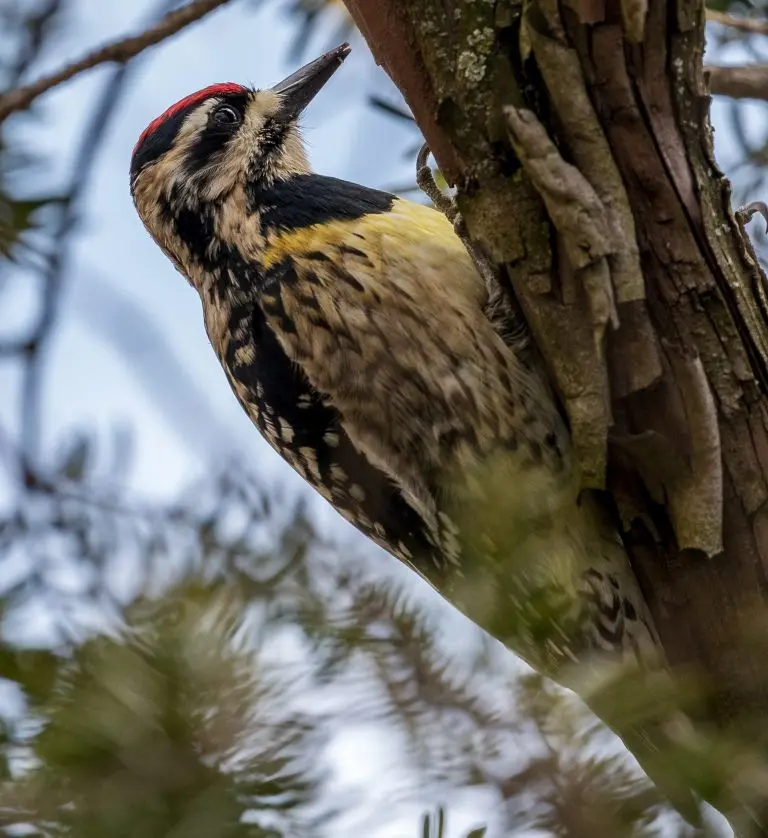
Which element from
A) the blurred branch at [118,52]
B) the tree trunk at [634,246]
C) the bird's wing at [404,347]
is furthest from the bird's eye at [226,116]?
the tree trunk at [634,246]

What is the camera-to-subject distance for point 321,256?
2566 millimetres

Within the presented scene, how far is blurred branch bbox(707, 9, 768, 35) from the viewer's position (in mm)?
3057

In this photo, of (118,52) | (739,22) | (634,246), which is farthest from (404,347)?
(739,22)

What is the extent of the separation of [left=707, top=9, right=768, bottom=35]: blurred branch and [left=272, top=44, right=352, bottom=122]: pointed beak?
94 cm

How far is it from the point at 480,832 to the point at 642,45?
126cm

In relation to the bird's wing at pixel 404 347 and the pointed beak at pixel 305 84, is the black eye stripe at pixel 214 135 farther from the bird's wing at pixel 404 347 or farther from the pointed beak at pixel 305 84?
the bird's wing at pixel 404 347

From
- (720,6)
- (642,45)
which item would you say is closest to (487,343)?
(642,45)

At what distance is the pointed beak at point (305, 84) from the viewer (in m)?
3.18

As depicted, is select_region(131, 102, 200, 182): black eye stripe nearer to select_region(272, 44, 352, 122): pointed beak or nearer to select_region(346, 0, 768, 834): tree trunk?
select_region(272, 44, 352, 122): pointed beak

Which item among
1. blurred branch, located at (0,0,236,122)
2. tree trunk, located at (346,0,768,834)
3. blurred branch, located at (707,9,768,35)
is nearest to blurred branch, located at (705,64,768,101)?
blurred branch, located at (707,9,768,35)

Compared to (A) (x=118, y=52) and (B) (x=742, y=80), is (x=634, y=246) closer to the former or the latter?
(B) (x=742, y=80)

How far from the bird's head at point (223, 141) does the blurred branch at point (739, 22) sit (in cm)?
94

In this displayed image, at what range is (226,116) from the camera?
3129mm

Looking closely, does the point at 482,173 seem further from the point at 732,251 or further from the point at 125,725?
the point at 125,725
